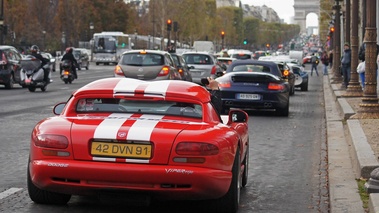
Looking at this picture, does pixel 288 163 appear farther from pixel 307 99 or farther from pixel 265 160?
pixel 307 99

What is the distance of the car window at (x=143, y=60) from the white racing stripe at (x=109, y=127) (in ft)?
74.2

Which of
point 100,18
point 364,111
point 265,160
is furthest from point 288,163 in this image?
point 100,18

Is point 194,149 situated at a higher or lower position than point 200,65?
higher

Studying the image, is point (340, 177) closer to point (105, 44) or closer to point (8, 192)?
point (8, 192)

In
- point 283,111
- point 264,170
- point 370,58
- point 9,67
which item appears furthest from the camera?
point 9,67

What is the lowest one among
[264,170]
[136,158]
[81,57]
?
[81,57]

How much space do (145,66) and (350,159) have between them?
719 inches

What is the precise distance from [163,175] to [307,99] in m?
26.2

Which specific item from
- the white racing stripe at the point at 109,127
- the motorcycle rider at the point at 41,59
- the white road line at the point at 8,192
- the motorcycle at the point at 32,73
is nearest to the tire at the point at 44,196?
the white road line at the point at 8,192

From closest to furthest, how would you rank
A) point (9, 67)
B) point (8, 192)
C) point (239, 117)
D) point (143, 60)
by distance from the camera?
1. point (239, 117)
2. point (8, 192)
3. point (143, 60)
4. point (9, 67)

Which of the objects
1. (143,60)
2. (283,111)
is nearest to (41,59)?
(143,60)

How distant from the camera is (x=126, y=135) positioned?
27.5ft

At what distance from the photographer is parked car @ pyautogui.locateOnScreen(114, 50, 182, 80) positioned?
3111cm

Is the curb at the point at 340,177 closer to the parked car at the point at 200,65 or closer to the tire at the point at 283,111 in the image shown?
the tire at the point at 283,111
